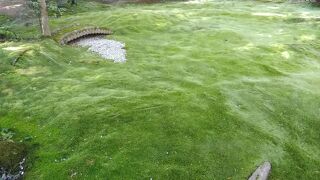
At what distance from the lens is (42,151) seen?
2397cm

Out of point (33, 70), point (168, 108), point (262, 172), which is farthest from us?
point (33, 70)

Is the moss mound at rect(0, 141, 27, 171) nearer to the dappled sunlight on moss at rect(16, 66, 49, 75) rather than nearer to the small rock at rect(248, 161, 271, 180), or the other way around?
the dappled sunlight on moss at rect(16, 66, 49, 75)

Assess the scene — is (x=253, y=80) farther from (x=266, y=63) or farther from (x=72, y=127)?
(x=72, y=127)

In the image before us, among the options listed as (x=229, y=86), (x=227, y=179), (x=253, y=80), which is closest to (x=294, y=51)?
(x=253, y=80)


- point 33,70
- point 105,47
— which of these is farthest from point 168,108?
point 105,47

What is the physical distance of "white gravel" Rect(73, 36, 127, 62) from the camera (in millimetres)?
42500

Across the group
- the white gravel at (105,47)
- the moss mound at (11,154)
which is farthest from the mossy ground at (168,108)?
the white gravel at (105,47)

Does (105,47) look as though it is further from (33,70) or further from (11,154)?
(11,154)

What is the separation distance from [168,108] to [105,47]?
20.0m

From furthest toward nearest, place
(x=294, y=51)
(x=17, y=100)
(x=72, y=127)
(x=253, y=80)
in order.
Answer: (x=294, y=51) → (x=253, y=80) → (x=17, y=100) → (x=72, y=127)

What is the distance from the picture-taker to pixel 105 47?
1804 inches

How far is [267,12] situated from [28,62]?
49.9 m

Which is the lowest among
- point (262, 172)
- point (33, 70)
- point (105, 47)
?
point (262, 172)

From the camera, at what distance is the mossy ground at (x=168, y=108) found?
23188mm
